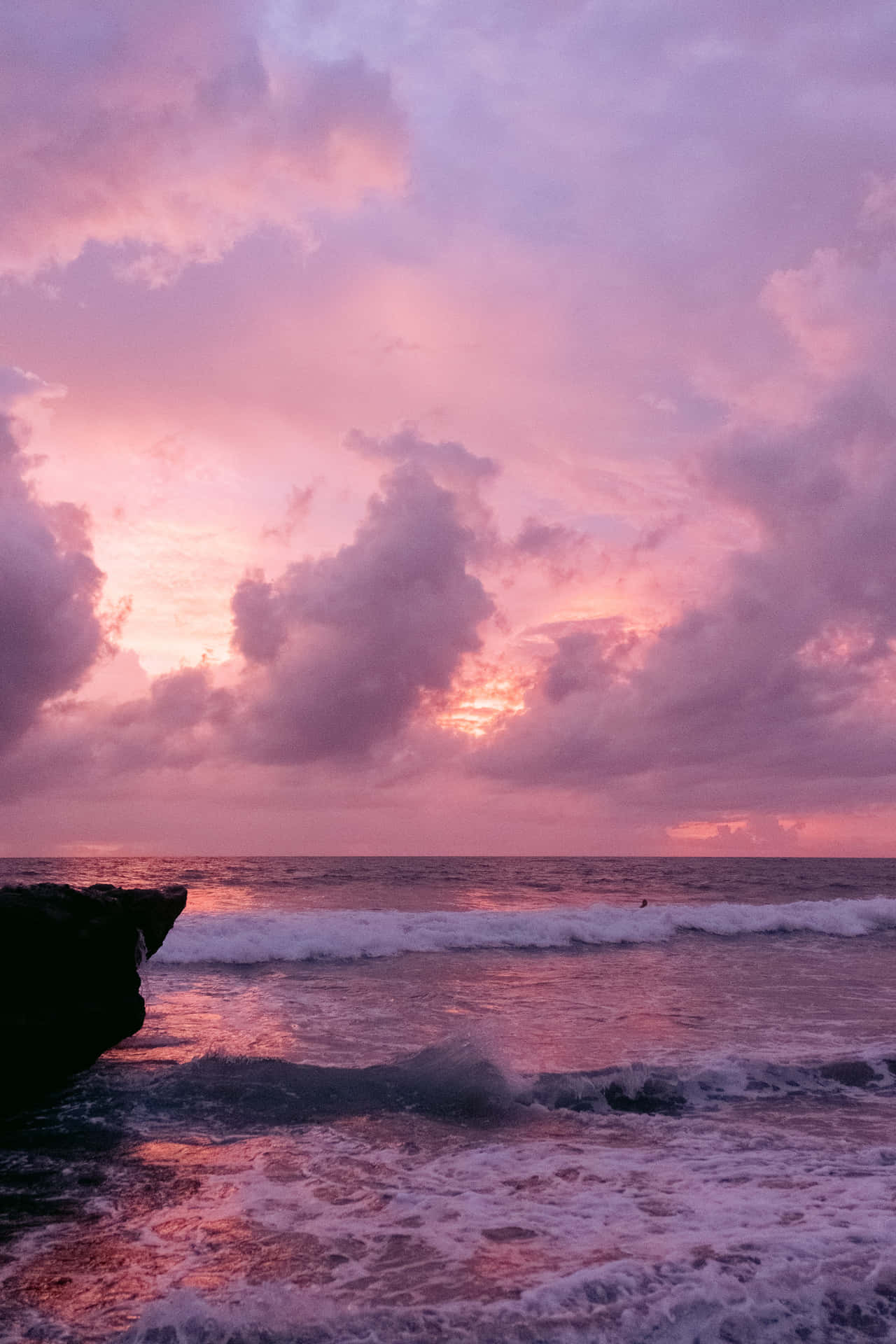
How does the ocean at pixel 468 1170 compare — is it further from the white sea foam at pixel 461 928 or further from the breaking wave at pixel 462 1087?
the white sea foam at pixel 461 928

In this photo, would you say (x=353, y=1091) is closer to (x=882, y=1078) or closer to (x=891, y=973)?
(x=882, y=1078)

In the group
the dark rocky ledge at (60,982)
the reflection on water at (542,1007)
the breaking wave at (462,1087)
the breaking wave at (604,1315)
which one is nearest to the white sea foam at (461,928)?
the reflection on water at (542,1007)

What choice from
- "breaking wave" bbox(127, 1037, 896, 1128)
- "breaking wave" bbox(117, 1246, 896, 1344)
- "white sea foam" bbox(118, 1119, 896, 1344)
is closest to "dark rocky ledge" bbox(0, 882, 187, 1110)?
"breaking wave" bbox(127, 1037, 896, 1128)

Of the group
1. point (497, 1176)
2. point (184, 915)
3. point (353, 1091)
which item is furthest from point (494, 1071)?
point (184, 915)

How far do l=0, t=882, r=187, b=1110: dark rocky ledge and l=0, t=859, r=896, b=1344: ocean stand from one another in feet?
1.70

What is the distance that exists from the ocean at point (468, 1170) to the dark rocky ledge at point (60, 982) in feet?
1.70

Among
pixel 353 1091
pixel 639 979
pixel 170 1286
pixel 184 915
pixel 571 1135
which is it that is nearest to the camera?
pixel 170 1286

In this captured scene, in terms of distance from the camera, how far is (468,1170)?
8172 millimetres

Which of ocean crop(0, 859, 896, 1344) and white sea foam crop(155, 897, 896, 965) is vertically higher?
ocean crop(0, 859, 896, 1344)

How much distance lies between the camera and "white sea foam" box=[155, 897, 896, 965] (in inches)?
1013

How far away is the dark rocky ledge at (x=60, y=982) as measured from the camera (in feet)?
32.9

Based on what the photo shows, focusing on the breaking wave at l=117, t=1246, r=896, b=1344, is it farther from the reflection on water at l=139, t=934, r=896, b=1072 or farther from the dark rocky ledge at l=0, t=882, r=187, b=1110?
the reflection on water at l=139, t=934, r=896, b=1072

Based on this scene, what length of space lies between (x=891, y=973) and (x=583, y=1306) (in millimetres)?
19758

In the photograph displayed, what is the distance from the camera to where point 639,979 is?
20.6 metres
